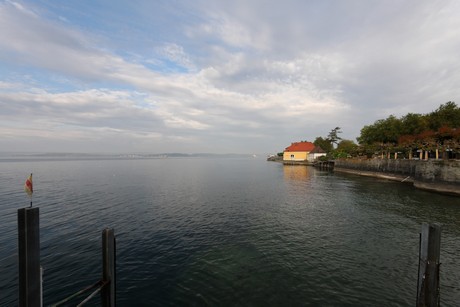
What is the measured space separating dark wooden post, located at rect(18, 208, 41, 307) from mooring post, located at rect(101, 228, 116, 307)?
1.67m

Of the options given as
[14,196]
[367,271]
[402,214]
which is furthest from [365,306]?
[14,196]

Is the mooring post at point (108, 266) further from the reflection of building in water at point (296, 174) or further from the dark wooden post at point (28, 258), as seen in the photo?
the reflection of building in water at point (296, 174)

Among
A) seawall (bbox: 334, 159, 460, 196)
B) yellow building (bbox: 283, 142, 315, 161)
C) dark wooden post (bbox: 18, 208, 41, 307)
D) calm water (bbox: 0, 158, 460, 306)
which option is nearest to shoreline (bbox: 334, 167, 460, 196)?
seawall (bbox: 334, 159, 460, 196)

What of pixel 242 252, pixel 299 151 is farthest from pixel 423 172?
pixel 299 151

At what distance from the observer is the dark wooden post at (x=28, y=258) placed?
189 inches

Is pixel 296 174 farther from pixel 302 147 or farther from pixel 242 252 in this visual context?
pixel 302 147

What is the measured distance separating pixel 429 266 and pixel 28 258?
36.1ft

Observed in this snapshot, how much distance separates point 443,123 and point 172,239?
216 feet

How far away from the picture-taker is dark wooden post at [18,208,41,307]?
4.81m

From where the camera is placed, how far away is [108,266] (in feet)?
22.2

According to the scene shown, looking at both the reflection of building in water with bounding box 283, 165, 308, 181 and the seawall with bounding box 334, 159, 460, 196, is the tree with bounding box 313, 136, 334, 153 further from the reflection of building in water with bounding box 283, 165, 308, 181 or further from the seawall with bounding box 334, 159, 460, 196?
the seawall with bounding box 334, 159, 460, 196

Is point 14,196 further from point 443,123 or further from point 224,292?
point 443,123

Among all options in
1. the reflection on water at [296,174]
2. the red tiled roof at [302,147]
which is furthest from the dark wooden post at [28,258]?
the red tiled roof at [302,147]

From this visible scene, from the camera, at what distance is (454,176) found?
32531 millimetres
